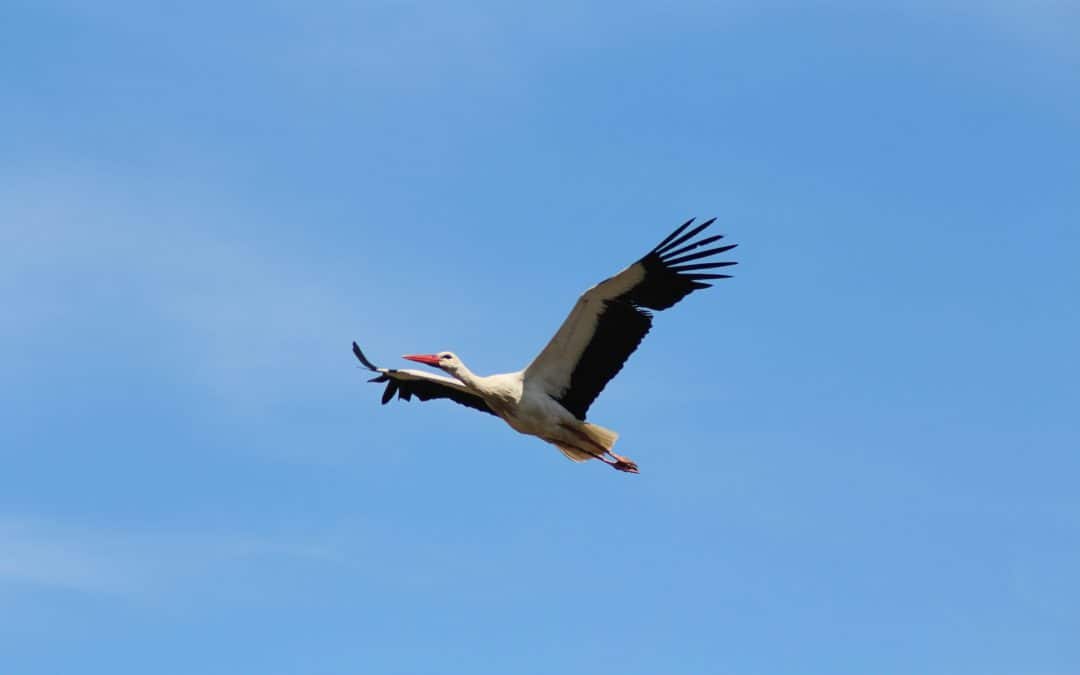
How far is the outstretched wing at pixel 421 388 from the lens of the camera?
78.6ft

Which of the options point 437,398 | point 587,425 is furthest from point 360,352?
point 587,425

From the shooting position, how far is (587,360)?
22812 millimetres

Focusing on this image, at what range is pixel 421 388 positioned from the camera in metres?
24.2

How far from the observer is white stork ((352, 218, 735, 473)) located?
22.3m

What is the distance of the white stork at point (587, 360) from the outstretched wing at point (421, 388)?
472 mm

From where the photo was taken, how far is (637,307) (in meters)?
22.4

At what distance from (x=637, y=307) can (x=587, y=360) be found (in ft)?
2.67

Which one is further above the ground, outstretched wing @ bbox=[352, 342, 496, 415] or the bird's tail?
outstretched wing @ bbox=[352, 342, 496, 415]

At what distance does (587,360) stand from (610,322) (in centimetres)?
52

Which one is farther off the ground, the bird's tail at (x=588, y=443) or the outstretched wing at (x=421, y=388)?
the outstretched wing at (x=421, y=388)

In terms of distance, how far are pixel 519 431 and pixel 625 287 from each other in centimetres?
193

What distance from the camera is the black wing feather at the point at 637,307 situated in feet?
73.0

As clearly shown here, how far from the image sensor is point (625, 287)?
879 inches

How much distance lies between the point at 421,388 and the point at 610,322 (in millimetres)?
2630
